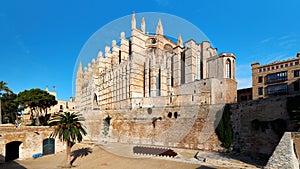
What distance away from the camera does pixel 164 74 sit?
35250 millimetres

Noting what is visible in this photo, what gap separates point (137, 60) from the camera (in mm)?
36750

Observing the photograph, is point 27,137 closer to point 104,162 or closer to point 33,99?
point 104,162

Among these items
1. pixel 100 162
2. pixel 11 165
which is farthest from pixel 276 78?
pixel 11 165

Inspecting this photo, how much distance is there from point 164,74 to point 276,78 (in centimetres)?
2191

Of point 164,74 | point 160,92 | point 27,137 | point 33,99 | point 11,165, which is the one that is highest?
point 164,74

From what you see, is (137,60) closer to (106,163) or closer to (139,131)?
(139,131)

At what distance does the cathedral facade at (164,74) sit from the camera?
2791 cm

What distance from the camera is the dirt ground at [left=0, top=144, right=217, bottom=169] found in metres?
15.7

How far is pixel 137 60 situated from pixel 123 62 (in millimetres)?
3776

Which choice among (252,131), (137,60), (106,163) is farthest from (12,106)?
(252,131)

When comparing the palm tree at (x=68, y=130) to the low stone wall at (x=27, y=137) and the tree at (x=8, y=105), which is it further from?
the tree at (x=8, y=105)

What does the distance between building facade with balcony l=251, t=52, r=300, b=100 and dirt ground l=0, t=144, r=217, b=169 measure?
29.3m

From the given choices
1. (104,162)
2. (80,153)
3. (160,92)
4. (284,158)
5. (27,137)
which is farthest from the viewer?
(160,92)

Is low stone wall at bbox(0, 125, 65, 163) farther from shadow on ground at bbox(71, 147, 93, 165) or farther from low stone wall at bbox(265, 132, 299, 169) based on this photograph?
low stone wall at bbox(265, 132, 299, 169)
